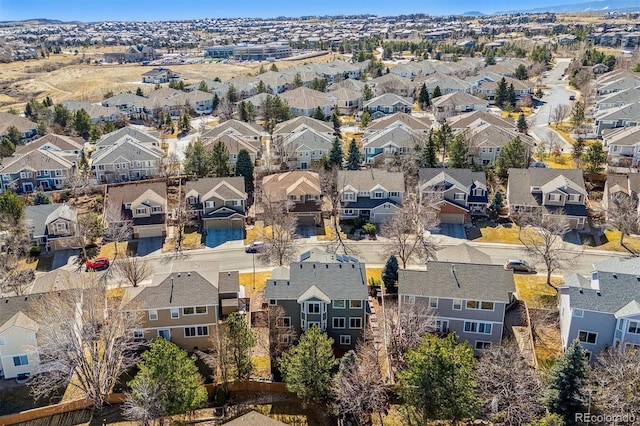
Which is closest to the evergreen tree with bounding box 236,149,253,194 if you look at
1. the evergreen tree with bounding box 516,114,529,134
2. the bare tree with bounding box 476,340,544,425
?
the bare tree with bounding box 476,340,544,425

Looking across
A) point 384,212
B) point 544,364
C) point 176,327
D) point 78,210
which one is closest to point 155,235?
point 78,210

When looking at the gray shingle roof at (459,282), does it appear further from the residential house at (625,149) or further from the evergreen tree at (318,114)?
the evergreen tree at (318,114)

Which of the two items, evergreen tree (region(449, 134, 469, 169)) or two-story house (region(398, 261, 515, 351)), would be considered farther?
evergreen tree (region(449, 134, 469, 169))

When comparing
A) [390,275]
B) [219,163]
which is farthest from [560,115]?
[390,275]

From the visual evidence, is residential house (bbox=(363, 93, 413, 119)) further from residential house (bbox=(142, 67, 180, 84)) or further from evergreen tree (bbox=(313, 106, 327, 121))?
residential house (bbox=(142, 67, 180, 84))

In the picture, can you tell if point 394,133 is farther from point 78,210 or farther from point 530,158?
point 78,210

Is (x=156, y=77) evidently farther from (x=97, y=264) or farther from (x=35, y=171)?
(x=97, y=264)
